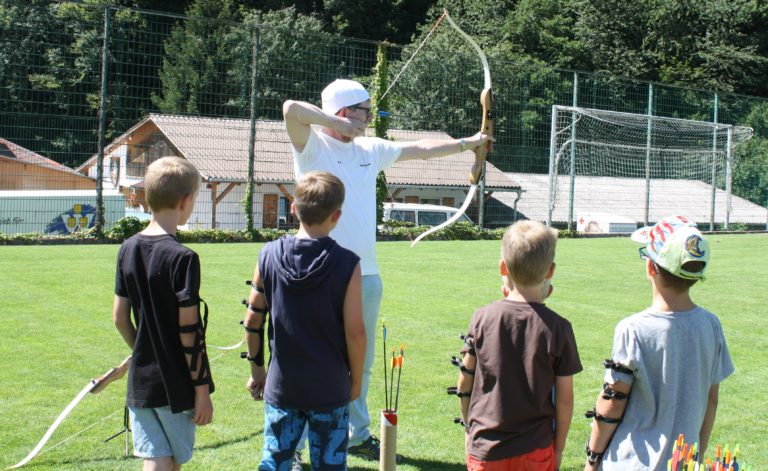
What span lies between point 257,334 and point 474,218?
62.8 feet

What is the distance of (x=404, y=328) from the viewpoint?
302 inches

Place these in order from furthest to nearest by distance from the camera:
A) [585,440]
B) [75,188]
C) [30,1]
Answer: [75,188] < [30,1] < [585,440]

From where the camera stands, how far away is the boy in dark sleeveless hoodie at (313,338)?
307cm

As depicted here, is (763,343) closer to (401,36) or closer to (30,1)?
(30,1)

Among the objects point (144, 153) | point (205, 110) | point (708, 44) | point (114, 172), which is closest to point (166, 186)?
point (114, 172)

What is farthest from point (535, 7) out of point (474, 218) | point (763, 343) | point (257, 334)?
point (257, 334)

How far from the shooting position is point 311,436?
10.3 ft

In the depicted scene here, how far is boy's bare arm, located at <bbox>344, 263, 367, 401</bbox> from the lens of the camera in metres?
3.08

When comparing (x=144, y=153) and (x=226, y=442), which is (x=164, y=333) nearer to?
(x=226, y=442)

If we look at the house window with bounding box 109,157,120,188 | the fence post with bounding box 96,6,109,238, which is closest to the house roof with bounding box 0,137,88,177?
the house window with bounding box 109,157,120,188

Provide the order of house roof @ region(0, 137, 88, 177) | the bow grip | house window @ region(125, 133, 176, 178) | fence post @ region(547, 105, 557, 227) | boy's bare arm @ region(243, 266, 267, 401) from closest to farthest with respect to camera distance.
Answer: boy's bare arm @ region(243, 266, 267, 401), the bow grip, house roof @ region(0, 137, 88, 177), house window @ region(125, 133, 176, 178), fence post @ region(547, 105, 557, 227)

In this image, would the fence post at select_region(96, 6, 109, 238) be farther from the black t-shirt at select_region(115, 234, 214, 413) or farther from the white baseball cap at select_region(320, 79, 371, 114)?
the black t-shirt at select_region(115, 234, 214, 413)

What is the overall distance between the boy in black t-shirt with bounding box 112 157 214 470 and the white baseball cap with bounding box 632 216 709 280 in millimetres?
1663

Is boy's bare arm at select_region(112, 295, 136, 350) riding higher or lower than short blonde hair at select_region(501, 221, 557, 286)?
lower
